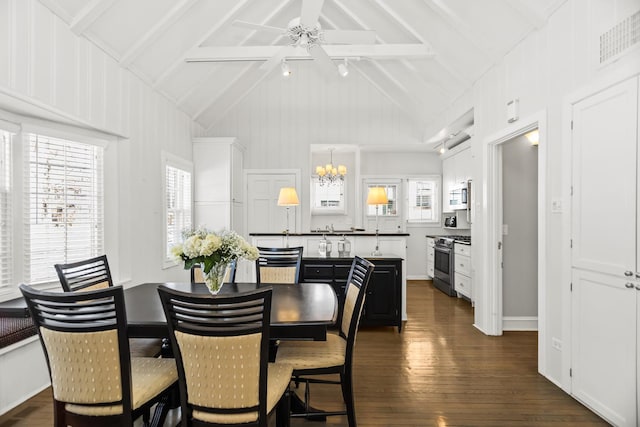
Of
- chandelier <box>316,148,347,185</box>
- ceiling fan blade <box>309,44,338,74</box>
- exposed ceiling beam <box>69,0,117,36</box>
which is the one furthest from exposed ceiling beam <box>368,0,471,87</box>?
exposed ceiling beam <box>69,0,117,36</box>

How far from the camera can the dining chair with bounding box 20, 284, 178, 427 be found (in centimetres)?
170

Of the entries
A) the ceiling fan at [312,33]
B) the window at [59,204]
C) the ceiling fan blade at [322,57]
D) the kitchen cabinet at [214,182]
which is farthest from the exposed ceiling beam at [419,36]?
the window at [59,204]

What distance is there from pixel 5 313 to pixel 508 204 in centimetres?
473

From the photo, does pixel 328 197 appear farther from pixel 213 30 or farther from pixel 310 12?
pixel 310 12

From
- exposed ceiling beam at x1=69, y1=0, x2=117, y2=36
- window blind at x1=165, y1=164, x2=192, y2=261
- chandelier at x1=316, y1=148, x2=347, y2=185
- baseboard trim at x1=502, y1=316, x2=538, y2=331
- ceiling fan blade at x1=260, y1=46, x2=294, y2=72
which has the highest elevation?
exposed ceiling beam at x1=69, y1=0, x2=117, y2=36

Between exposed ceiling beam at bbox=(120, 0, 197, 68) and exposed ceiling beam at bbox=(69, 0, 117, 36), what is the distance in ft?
1.97

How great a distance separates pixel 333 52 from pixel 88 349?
4272 mm

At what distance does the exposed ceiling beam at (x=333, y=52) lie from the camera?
4766 mm

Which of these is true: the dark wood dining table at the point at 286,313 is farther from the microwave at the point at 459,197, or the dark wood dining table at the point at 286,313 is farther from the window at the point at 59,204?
the microwave at the point at 459,197

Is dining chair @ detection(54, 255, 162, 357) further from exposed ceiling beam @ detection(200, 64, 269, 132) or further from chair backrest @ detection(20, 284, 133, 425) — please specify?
exposed ceiling beam @ detection(200, 64, 269, 132)

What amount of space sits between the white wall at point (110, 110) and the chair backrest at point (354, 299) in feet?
8.76

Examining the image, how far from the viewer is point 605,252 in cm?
254

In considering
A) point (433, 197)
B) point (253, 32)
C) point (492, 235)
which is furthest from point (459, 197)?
point (253, 32)

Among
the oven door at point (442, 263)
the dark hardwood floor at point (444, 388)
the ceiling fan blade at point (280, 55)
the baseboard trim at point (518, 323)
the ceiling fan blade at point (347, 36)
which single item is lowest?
the dark hardwood floor at point (444, 388)
